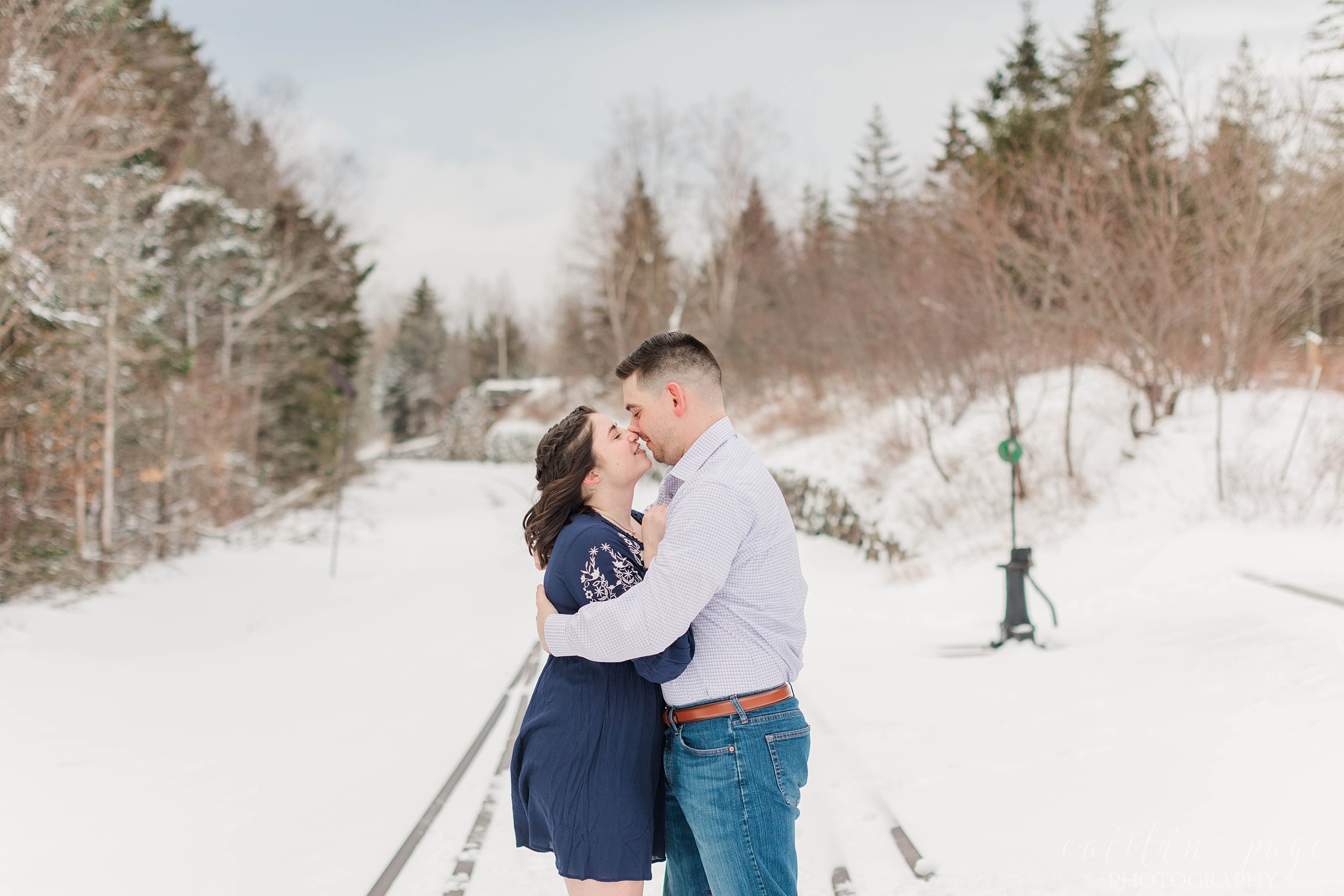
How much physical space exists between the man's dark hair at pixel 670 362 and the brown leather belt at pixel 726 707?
0.81m

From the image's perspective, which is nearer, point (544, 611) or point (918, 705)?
point (544, 611)

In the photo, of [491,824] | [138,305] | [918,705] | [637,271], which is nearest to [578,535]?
[491,824]

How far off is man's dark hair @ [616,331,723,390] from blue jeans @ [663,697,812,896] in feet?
2.87

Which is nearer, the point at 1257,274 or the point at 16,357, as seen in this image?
the point at 16,357

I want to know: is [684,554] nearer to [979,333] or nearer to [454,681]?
[454,681]

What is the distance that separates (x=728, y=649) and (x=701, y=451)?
1.64ft

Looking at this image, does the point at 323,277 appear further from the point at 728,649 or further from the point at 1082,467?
the point at 728,649

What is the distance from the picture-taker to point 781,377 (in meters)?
28.4

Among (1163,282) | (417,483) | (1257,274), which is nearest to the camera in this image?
(1257,274)

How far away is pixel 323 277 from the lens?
26875 millimetres

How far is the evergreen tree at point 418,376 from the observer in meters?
64.2

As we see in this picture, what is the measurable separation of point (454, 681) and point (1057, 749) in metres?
5.44

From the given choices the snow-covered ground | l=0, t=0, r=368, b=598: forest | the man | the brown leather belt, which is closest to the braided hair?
the man

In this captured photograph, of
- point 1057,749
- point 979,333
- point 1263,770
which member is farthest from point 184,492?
point 1263,770
